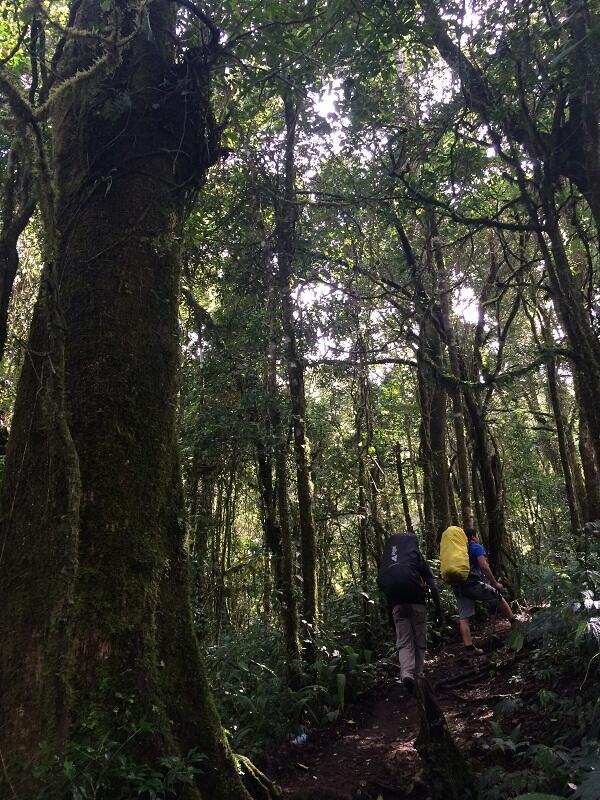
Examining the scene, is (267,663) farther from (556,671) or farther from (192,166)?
(192,166)

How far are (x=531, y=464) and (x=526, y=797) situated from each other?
60.8 feet

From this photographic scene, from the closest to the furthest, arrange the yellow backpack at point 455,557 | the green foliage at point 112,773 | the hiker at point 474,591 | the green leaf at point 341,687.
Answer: the green foliage at point 112,773
the green leaf at point 341,687
the yellow backpack at point 455,557
the hiker at point 474,591

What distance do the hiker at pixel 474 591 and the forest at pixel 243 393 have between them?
269 millimetres

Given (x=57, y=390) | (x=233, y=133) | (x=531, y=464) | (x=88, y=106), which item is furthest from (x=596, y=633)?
(x=531, y=464)

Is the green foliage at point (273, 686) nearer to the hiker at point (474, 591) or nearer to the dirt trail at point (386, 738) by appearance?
the dirt trail at point (386, 738)

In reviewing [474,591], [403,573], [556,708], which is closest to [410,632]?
[403,573]

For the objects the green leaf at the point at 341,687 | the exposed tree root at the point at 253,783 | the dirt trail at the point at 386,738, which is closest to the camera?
the exposed tree root at the point at 253,783

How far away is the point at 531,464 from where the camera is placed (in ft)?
65.9

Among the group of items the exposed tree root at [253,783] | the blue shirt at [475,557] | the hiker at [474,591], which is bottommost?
the exposed tree root at [253,783]

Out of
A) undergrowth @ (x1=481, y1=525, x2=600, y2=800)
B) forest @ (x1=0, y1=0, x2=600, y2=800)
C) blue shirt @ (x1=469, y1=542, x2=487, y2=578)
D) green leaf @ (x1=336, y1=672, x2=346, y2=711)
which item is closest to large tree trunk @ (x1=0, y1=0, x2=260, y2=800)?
forest @ (x1=0, y1=0, x2=600, y2=800)

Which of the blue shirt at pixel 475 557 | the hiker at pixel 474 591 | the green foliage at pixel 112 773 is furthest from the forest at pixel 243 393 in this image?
the blue shirt at pixel 475 557

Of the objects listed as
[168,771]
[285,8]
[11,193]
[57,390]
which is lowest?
[168,771]

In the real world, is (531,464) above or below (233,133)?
below

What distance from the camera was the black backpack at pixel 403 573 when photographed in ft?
21.6
